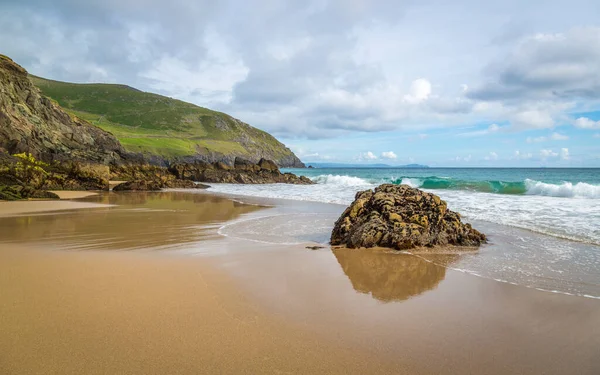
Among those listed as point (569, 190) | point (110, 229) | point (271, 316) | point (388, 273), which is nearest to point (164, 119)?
point (569, 190)

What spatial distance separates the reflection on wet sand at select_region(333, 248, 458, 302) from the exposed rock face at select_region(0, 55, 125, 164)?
2773cm

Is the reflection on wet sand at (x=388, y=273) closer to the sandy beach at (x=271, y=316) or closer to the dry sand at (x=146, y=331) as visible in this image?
the sandy beach at (x=271, y=316)

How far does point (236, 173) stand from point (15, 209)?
33294 mm

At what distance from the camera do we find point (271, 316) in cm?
378

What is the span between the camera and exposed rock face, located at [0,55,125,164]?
28047 millimetres

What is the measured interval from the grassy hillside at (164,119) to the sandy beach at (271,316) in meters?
86.3

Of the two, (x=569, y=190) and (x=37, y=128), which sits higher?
(x=37, y=128)

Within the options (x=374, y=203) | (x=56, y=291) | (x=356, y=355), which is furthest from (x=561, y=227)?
(x=56, y=291)

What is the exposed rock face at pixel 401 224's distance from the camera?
7.67 metres

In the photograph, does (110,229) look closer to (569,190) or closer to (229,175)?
(569,190)

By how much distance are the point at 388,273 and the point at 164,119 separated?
125761 millimetres

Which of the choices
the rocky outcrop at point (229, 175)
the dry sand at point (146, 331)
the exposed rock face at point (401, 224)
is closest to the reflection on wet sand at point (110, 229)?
the dry sand at point (146, 331)

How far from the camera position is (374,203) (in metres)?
8.88

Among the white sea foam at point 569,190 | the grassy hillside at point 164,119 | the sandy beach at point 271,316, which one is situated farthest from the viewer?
the grassy hillside at point 164,119
